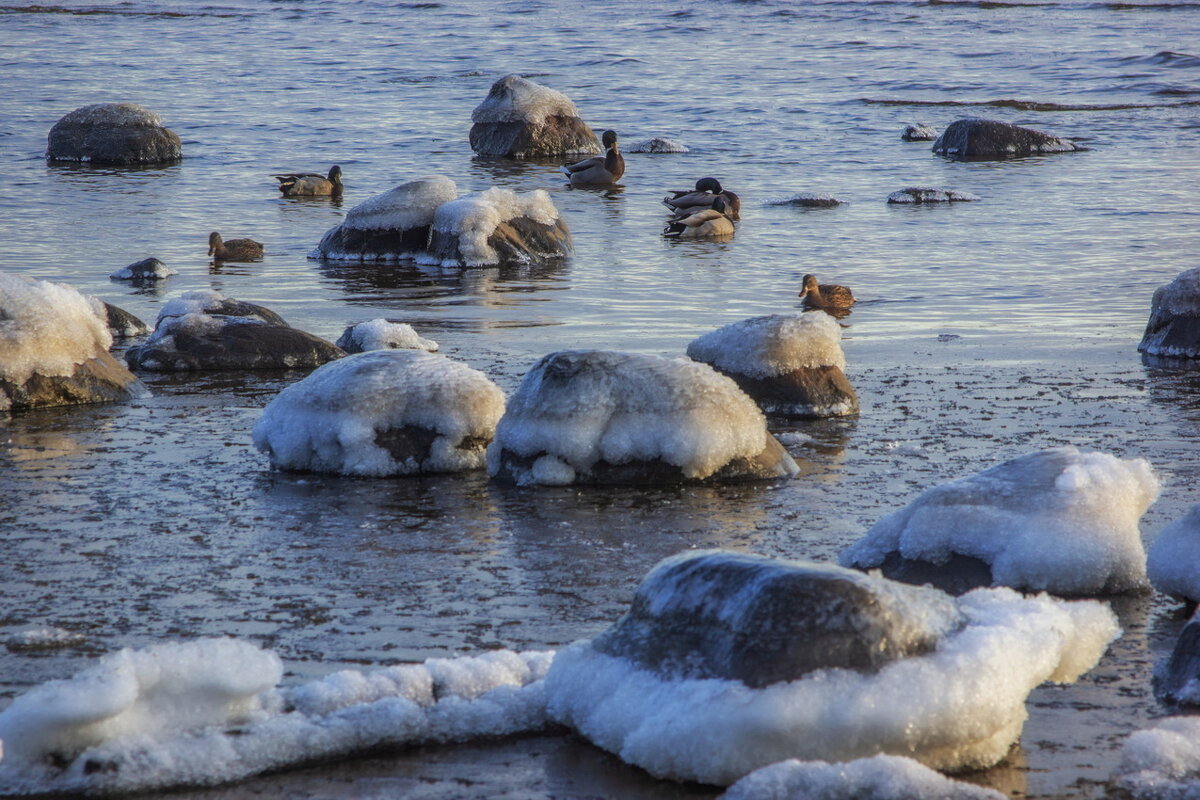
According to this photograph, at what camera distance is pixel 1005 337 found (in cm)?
1146

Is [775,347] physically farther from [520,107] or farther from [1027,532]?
[520,107]

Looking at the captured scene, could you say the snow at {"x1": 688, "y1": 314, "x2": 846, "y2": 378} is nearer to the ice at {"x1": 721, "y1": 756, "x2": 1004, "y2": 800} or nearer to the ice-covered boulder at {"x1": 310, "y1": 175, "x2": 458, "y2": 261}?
the ice at {"x1": 721, "y1": 756, "x2": 1004, "y2": 800}

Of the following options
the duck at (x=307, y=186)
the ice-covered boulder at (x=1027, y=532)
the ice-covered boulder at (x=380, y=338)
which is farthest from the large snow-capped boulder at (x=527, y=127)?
the ice-covered boulder at (x=1027, y=532)

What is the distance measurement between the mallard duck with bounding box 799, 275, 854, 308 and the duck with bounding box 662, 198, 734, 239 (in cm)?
397

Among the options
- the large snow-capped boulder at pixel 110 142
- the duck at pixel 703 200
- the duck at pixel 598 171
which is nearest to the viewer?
the duck at pixel 703 200

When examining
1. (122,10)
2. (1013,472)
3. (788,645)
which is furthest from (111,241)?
(122,10)

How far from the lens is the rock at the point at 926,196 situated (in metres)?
19.8

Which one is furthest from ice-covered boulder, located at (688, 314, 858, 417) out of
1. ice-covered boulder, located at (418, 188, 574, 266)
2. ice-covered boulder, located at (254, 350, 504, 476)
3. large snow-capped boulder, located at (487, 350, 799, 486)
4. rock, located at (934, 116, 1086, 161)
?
rock, located at (934, 116, 1086, 161)

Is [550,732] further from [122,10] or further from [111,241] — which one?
[122,10]

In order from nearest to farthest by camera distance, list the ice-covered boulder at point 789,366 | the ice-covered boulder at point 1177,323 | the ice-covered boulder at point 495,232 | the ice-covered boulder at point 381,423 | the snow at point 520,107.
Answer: the ice-covered boulder at point 381,423, the ice-covered boulder at point 789,366, the ice-covered boulder at point 1177,323, the ice-covered boulder at point 495,232, the snow at point 520,107

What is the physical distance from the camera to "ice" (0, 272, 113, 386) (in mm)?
8602

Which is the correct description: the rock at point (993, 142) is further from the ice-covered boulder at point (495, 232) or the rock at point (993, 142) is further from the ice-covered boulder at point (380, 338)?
the ice-covered boulder at point (380, 338)

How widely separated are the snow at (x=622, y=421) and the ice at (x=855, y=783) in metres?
3.30

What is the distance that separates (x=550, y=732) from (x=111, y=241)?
1360 centimetres
